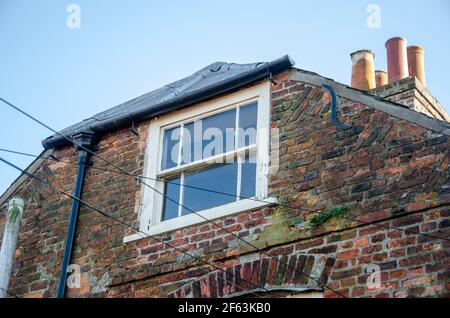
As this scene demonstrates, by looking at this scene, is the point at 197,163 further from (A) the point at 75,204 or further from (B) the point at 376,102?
(B) the point at 376,102

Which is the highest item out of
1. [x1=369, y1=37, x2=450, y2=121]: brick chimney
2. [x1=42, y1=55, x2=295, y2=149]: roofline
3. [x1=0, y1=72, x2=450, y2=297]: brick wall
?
[x1=369, y1=37, x2=450, y2=121]: brick chimney

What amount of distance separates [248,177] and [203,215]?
64cm

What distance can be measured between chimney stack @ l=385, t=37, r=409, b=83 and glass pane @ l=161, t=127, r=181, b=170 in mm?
3351

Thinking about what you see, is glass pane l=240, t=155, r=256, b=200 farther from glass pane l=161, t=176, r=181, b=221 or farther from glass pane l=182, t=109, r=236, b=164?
glass pane l=161, t=176, r=181, b=221

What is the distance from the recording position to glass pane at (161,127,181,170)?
1026 centimetres

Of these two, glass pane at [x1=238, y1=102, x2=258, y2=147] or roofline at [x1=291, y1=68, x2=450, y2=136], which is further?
glass pane at [x1=238, y1=102, x2=258, y2=147]

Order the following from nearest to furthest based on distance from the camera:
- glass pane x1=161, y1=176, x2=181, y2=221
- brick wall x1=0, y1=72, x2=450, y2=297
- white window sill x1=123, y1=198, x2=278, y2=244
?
brick wall x1=0, y1=72, x2=450, y2=297 < white window sill x1=123, y1=198, x2=278, y2=244 < glass pane x1=161, y1=176, x2=181, y2=221

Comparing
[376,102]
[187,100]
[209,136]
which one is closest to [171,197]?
[209,136]

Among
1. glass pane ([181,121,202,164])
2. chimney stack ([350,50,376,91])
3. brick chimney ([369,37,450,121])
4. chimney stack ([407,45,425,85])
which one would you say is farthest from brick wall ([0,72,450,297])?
chimney stack ([407,45,425,85])

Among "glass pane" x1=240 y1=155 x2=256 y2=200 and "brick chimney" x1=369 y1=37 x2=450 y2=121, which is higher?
"brick chimney" x1=369 y1=37 x2=450 y2=121

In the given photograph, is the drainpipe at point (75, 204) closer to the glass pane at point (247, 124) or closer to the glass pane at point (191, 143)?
the glass pane at point (191, 143)

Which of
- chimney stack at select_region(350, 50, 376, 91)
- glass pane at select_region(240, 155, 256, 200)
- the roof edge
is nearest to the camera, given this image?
glass pane at select_region(240, 155, 256, 200)

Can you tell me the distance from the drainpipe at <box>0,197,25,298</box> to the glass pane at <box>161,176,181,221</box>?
1.90m
